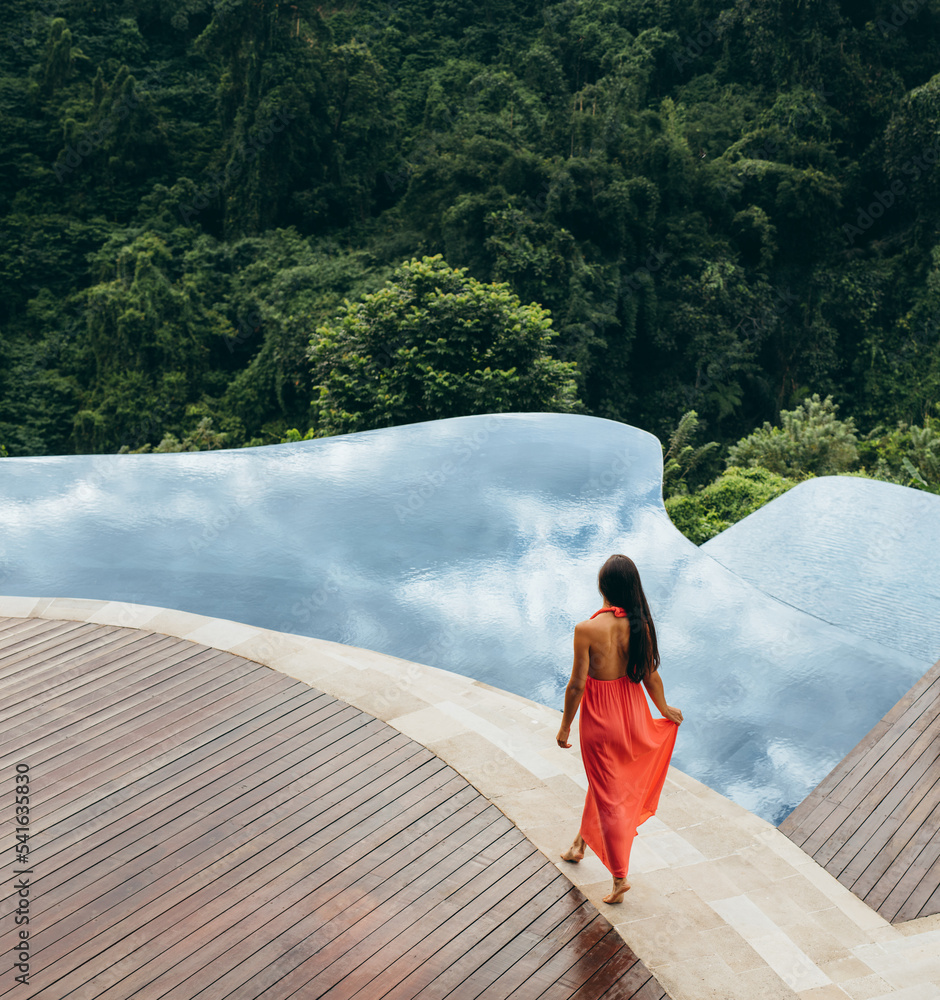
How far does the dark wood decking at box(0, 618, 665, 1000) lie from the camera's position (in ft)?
10.2

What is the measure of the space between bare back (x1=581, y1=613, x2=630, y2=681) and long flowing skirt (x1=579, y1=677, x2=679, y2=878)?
1.5 inches

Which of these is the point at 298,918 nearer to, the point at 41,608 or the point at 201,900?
the point at 201,900

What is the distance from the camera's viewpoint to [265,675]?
16.2 ft

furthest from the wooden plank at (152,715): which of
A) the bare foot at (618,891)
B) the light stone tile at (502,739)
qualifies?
the bare foot at (618,891)

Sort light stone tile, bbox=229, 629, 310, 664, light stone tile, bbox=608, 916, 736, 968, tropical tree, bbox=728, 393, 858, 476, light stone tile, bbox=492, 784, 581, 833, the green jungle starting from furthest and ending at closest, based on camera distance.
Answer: the green jungle → tropical tree, bbox=728, 393, 858, 476 → light stone tile, bbox=229, 629, 310, 664 → light stone tile, bbox=492, 784, 581, 833 → light stone tile, bbox=608, 916, 736, 968

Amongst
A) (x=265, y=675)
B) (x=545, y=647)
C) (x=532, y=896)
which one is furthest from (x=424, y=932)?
(x=545, y=647)

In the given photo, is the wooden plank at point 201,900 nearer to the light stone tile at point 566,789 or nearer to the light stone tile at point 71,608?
the light stone tile at point 566,789

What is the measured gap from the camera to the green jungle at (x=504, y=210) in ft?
71.3

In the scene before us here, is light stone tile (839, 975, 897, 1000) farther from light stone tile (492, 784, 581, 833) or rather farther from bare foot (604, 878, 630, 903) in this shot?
light stone tile (492, 784, 581, 833)

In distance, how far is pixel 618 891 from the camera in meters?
3.43

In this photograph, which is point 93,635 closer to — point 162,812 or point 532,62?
point 162,812

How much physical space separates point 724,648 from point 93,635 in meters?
3.94

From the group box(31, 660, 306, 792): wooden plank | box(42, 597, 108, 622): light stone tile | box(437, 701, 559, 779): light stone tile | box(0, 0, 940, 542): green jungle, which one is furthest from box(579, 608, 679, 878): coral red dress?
box(0, 0, 940, 542): green jungle

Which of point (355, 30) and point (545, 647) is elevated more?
point (355, 30)
